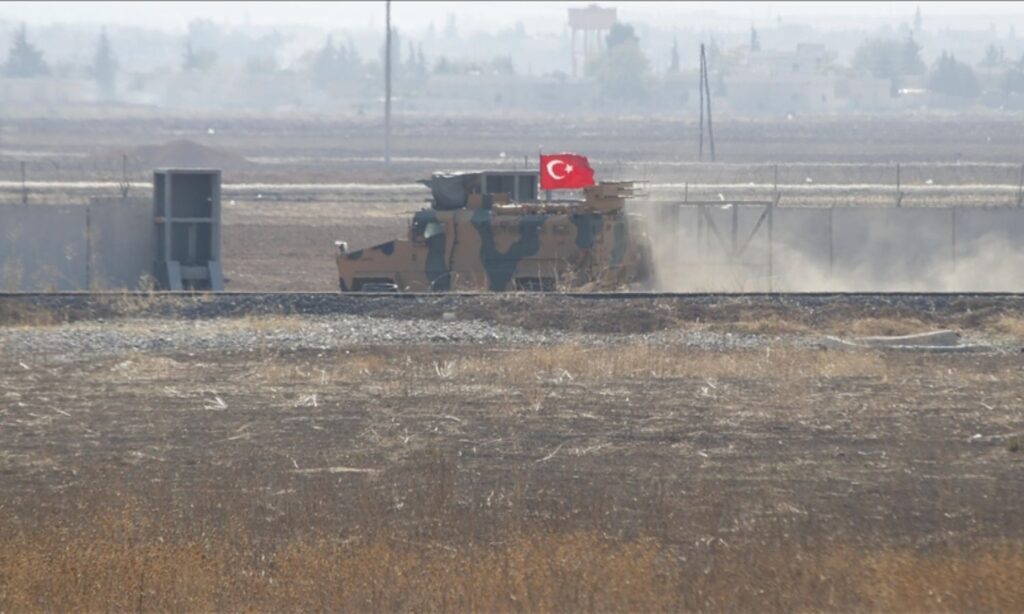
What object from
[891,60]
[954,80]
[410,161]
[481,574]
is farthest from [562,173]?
[891,60]

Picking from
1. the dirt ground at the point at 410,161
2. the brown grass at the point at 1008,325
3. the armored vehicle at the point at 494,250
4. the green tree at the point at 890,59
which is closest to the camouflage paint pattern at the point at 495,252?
the armored vehicle at the point at 494,250

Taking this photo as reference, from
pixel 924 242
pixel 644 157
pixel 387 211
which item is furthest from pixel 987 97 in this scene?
pixel 924 242

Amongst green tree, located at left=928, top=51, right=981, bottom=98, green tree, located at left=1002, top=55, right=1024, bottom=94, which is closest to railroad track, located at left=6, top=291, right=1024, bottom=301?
green tree, located at left=1002, top=55, right=1024, bottom=94

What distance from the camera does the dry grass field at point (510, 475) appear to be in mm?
10883

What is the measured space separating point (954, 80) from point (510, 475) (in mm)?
150517

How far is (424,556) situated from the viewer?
460 inches

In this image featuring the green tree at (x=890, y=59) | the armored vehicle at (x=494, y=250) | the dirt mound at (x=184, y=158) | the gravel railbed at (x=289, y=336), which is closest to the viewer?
the gravel railbed at (x=289, y=336)

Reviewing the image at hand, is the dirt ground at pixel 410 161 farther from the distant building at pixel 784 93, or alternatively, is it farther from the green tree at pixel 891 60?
the green tree at pixel 891 60

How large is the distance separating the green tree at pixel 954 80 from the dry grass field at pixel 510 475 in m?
140

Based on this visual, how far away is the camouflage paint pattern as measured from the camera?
92.1 ft

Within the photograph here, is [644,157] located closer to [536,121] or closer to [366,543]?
[536,121]

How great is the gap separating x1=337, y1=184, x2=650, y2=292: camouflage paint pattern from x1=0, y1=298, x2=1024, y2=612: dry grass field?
6199 mm

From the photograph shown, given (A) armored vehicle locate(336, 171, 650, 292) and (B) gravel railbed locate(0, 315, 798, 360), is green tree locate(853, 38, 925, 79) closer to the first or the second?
(A) armored vehicle locate(336, 171, 650, 292)

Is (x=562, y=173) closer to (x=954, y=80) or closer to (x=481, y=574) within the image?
(x=481, y=574)
